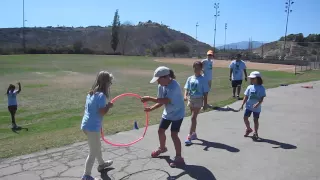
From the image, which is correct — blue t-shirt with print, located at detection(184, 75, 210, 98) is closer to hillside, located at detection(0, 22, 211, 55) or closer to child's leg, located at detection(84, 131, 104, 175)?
child's leg, located at detection(84, 131, 104, 175)

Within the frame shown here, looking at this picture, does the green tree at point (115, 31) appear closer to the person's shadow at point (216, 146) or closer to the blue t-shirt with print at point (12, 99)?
the blue t-shirt with print at point (12, 99)

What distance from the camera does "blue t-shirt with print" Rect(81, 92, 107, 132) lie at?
4.66 m

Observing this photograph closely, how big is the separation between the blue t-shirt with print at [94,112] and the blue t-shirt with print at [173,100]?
1139 mm

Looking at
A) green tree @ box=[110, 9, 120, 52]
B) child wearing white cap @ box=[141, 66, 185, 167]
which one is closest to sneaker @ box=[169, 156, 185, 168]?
child wearing white cap @ box=[141, 66, 185, 167]

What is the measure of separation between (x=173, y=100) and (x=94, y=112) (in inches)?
52.0

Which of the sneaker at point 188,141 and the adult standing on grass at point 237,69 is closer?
the sneaker at point 188,141

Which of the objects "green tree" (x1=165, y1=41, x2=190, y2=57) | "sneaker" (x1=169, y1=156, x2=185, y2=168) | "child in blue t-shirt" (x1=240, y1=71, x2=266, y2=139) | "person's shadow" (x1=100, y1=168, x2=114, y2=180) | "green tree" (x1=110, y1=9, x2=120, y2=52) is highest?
"green tree" (x1=110, y1=9, x2=120, y2=52)

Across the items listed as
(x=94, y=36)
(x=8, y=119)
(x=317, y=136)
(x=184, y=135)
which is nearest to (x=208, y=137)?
(x=184, y=135)

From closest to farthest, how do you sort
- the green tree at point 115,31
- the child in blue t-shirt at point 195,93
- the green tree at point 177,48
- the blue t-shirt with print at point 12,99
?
the child in blue t-shirt at point 195,93, the blue t-shirt with print at point 12,99, the green tree at point 115,31, the green tree at point 177,48

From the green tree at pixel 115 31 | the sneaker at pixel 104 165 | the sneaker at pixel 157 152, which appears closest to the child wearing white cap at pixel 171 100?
the sneaker at pixel 157 152

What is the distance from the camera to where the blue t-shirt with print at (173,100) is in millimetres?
5395

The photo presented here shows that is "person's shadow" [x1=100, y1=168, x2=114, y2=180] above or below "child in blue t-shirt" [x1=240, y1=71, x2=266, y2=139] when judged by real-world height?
below

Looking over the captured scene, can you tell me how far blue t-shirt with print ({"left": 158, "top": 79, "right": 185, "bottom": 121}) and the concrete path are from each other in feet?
2.67

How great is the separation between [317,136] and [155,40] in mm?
175175
